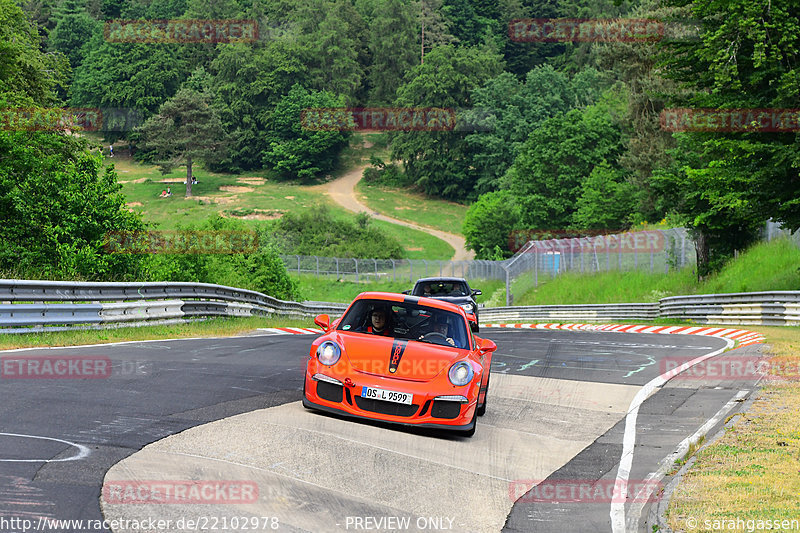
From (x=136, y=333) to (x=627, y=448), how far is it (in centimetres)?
1239

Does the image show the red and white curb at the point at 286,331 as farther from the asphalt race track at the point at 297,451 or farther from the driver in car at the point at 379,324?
the driver in car at the point at 379,324

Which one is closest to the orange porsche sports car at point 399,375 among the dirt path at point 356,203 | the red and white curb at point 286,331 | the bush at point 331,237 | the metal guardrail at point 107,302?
the metal guardrail at point 107,302

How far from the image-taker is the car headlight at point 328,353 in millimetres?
9312

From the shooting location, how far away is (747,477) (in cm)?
736

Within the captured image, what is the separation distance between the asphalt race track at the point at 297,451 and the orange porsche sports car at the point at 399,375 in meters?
0.22

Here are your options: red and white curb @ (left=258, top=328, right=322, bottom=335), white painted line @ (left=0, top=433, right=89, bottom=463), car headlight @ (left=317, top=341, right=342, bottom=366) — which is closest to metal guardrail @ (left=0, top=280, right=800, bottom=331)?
red and white curb @ (left=258, top=328, right=322, bottom=335)

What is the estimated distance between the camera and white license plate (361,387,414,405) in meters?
8.90

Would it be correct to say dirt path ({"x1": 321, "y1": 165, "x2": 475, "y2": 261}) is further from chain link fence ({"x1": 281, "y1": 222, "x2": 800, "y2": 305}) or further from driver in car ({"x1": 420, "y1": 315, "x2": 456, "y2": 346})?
driver in car ({"x1": 420, "y1": 315, "x2": 456, "y2": 346})

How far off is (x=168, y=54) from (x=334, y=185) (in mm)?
45615

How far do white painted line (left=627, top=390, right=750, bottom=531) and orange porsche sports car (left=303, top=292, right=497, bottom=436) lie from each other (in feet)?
6.47

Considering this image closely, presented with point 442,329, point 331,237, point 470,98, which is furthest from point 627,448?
point 470,98

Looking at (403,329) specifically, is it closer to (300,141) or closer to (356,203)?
(356,203)

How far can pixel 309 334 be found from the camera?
23609 mm

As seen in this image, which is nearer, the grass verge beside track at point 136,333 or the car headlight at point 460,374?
the car headlight at point 460,374
